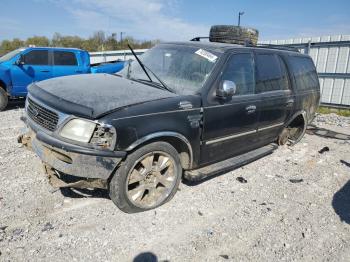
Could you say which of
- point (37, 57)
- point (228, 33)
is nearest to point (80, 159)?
point (228, 33)

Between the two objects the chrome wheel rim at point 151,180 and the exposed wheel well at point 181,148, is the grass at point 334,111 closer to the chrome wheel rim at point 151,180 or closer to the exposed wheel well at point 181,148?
the exposed wheel well at point 181,148

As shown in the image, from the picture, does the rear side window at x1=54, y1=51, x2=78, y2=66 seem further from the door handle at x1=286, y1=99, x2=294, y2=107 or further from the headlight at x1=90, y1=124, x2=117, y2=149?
the headlight at x1=90, y1=124, x2=117, y2=149

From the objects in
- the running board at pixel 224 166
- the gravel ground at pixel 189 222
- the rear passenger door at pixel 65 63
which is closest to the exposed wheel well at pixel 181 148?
the running board at pixel 224 166

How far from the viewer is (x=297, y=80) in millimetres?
5539

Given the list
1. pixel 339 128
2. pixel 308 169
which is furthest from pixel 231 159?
pixel 339 128

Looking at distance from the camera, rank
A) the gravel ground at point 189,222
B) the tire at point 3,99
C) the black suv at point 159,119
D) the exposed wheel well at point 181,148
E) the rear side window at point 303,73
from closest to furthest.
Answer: the gravel ground at point 189,222, the black suv at point 159,119, the exposed wheel well at point 181,148, the rear side window at point 303,73, the tire at point 3,99

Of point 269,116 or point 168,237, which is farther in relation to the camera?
point 269,116

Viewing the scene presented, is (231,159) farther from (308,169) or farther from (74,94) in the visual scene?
(74,94)

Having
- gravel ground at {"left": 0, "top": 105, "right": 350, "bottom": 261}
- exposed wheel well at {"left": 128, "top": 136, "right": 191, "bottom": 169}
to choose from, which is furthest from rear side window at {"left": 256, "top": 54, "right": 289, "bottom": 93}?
exposed wheel well at {"left": 128, "top": 136, "right": 191, "bottom": 169}

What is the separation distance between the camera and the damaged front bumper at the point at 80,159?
9.29 ft

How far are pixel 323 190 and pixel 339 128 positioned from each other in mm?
4870

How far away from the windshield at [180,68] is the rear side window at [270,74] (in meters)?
0.96

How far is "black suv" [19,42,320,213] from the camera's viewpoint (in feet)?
9.52

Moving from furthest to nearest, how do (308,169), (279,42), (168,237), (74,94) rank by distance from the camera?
1. (279,42)
2. (308,169)
3. (74,94)
4. (168,237)
